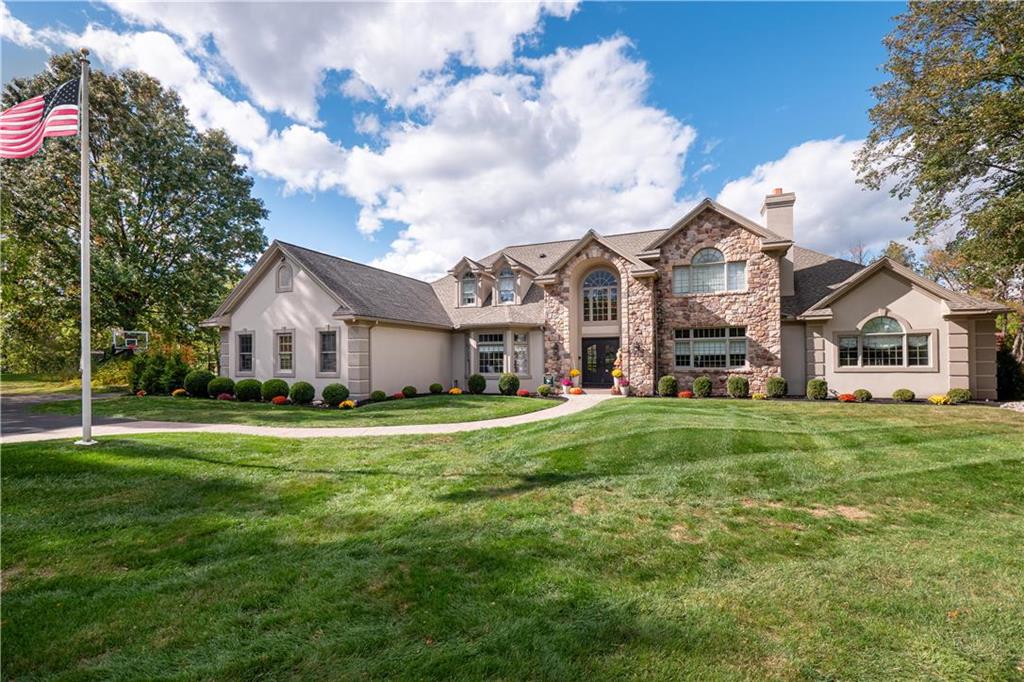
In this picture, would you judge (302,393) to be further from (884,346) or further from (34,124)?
(884,346)

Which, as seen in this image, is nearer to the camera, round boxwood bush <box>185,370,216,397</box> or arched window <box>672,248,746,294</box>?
arched window <box>672,248,746,294</box>

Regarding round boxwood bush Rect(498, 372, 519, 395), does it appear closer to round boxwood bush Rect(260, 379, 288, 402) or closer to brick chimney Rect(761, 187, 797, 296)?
round boxwood bush Rect(260, 379, 288, 402)

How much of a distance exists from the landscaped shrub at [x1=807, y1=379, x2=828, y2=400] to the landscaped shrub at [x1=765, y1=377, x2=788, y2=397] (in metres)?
0.82

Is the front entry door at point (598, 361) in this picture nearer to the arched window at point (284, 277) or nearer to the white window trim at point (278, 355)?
the white window trim at point (278, 355)

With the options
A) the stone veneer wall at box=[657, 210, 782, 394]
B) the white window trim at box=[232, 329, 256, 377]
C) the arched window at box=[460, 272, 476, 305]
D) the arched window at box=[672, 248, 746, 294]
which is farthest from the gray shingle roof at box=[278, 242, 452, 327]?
the arched window at box=[672, 248, 746, 294]

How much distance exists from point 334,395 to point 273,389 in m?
3.14

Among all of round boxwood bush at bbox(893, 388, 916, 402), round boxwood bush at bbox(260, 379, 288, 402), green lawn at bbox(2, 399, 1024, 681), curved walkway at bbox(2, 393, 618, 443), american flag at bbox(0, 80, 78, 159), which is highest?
american flag at bbox(0, 80, 78, 159)

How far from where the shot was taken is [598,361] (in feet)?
66.4

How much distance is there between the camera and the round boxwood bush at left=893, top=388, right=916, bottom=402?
50.8 ft

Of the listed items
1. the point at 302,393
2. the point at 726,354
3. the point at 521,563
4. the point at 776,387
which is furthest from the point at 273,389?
the point at 776,387

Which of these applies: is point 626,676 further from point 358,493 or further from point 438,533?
point 358,493

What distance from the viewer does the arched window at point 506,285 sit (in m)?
22.5

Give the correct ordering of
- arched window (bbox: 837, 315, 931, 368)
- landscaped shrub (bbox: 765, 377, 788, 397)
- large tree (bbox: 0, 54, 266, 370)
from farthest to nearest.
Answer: large tree (bbox: 0, 54, 266, 370) → landscaped shrub (bbox: 765, 377, 788, 397) → arched window (bbox: 837, 315, 931, 368)

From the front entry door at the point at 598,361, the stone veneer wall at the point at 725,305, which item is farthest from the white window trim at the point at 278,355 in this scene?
the stone veneer wall at the point at 725,305
